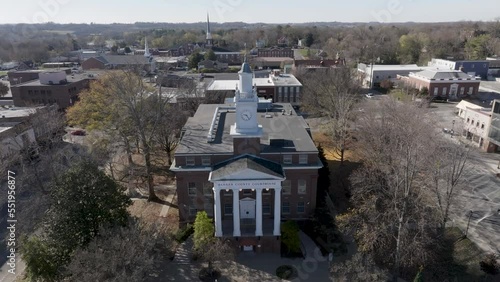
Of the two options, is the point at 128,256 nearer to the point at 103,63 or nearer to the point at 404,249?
the point at 404,249

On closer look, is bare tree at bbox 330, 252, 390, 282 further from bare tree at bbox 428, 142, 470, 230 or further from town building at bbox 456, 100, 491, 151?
town building at bbox 456, 100, 491, 151

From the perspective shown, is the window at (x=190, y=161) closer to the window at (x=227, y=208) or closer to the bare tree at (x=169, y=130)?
the window at (x=227, y=208)

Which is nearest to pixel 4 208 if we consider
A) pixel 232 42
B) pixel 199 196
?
pixel 199 196

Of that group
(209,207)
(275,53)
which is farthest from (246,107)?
(275,53)

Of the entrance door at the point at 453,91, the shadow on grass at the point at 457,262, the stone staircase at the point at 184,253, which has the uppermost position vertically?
the entrance door at the point at 453,91

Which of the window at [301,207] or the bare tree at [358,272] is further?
the window at [301,207]

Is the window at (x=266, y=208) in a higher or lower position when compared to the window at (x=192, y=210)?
higher

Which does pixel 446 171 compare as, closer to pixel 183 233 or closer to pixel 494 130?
pixel 494 130

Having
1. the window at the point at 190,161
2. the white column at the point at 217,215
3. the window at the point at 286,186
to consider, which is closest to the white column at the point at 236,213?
the white column at the point at 217,215
